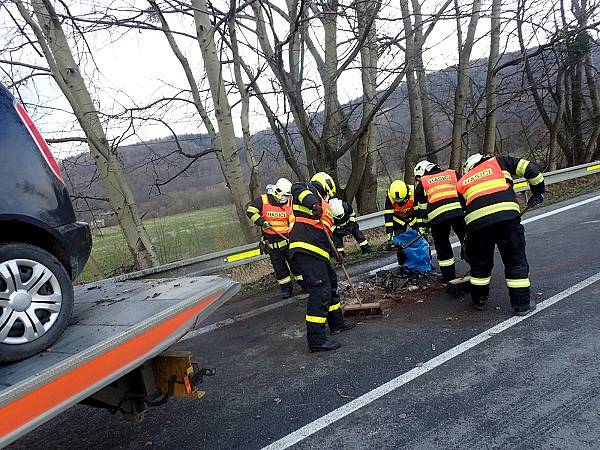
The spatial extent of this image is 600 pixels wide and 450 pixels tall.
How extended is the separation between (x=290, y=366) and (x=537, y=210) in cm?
761

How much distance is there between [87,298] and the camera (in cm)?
304

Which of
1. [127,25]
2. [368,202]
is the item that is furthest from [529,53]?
[127,25]

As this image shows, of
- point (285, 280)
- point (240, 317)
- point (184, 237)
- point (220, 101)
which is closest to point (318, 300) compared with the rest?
point (240, 317)

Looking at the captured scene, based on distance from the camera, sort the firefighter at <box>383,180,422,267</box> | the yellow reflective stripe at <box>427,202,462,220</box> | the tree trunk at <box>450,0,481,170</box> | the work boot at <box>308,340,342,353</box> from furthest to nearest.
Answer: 1. the tree trunk at <box>450,0,481,170</box>
2. the firefighter at <box>383,180,422,267</box>
3. the yellow reflective stripe at <box>427,202,462,220</box>
4. the work boot at <box>308,340,342,353</box>

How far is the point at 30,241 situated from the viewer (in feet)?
7.89

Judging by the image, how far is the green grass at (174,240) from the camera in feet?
35.4

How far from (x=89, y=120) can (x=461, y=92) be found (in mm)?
9204

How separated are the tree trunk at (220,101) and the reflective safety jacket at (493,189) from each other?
14.3 feet

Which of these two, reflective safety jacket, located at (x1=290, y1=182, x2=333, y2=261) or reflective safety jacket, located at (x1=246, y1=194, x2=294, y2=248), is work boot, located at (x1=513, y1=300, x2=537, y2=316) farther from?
reflective safety jacket, located at (x1=246, y1=194, x2=294, y2=248)

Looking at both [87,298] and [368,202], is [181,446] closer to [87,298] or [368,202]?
[87,298]

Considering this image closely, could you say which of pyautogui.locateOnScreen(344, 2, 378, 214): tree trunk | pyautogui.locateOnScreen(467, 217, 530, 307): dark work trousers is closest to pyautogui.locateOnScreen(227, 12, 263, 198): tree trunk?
pyautogui.locateOnScreen(344, 2, 378, 214): tree trunk

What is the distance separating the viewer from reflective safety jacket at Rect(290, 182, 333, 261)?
14.4 ft

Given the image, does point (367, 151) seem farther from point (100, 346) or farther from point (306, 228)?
point (100, 346)

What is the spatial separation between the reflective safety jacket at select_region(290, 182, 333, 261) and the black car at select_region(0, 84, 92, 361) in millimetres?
2280
